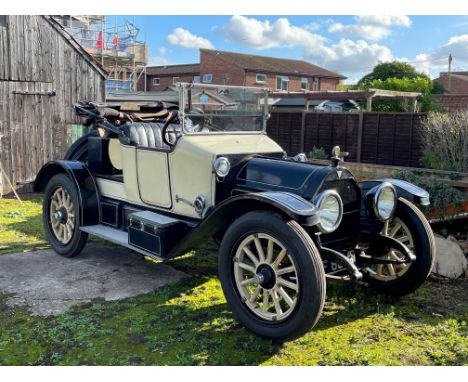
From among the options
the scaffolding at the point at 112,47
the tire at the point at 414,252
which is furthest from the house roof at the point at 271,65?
the tire at the point at 414,252

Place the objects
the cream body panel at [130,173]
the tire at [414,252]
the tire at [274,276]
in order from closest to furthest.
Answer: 1. the tire at [274,276]
2. the tire at [414,252]
3. the cream body panel at [130,173]

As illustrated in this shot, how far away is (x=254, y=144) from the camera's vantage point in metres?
4.88

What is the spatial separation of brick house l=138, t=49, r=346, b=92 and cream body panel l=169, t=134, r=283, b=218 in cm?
2730

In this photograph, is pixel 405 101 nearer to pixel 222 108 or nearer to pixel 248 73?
pixel 222 108

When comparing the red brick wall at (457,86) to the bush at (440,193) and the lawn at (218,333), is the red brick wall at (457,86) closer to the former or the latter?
the bush at (440,193)

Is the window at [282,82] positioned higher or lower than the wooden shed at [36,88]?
higher

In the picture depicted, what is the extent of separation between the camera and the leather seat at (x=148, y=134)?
17.3ft

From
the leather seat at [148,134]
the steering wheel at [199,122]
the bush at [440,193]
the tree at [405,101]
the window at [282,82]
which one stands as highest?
the window at [282,82]

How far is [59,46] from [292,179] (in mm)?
7729

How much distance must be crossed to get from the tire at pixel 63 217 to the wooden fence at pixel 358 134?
8641mm

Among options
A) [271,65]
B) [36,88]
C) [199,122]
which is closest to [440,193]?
[199,122]

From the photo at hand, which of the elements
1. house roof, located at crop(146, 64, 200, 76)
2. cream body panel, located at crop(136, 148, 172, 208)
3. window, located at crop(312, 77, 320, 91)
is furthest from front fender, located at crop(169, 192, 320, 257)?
window, located at crop(312, 77, 320, 91)
